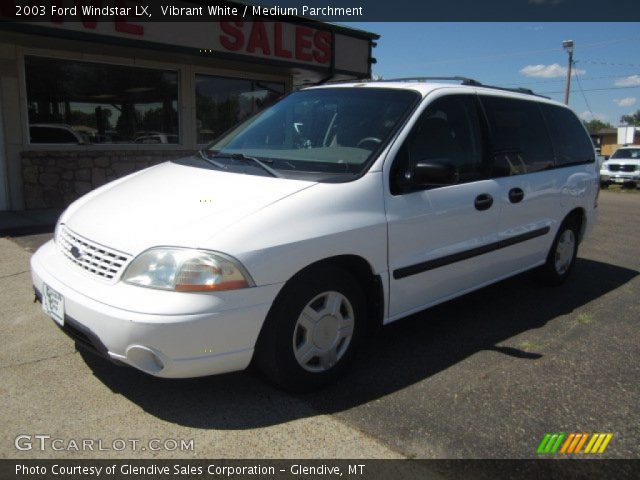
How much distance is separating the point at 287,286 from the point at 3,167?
7478 millimetres

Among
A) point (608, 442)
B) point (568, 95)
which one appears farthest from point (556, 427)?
point (568, 95)

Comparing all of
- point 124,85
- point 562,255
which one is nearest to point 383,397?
point 562,255

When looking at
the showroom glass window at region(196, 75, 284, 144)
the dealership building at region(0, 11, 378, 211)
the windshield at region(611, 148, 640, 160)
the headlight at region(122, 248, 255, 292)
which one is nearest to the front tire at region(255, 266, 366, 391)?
the headlight at region(122, 248, 255, 292)

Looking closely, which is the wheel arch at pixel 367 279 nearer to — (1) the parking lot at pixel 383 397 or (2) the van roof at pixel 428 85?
(1) the parking lot at pixel 383 397

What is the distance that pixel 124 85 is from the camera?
9.82 m

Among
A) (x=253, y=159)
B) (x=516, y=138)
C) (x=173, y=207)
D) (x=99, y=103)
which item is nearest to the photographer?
(x=173, y=207)

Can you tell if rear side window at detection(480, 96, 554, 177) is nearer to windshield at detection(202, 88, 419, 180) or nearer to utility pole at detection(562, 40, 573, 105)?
windshield at detection(202, 88, 419, 180)

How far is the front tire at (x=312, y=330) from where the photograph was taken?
111 inches

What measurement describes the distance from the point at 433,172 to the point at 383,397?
1.36m

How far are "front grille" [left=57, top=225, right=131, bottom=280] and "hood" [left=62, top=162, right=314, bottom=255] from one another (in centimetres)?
4

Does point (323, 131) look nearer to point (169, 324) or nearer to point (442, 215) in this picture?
point (442, 215)

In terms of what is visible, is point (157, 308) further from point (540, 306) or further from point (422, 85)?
point (540, 306)

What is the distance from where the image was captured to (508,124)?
439cm

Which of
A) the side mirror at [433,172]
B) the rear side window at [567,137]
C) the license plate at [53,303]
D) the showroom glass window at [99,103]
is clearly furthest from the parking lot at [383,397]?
the showroom glass window at [99,103]
